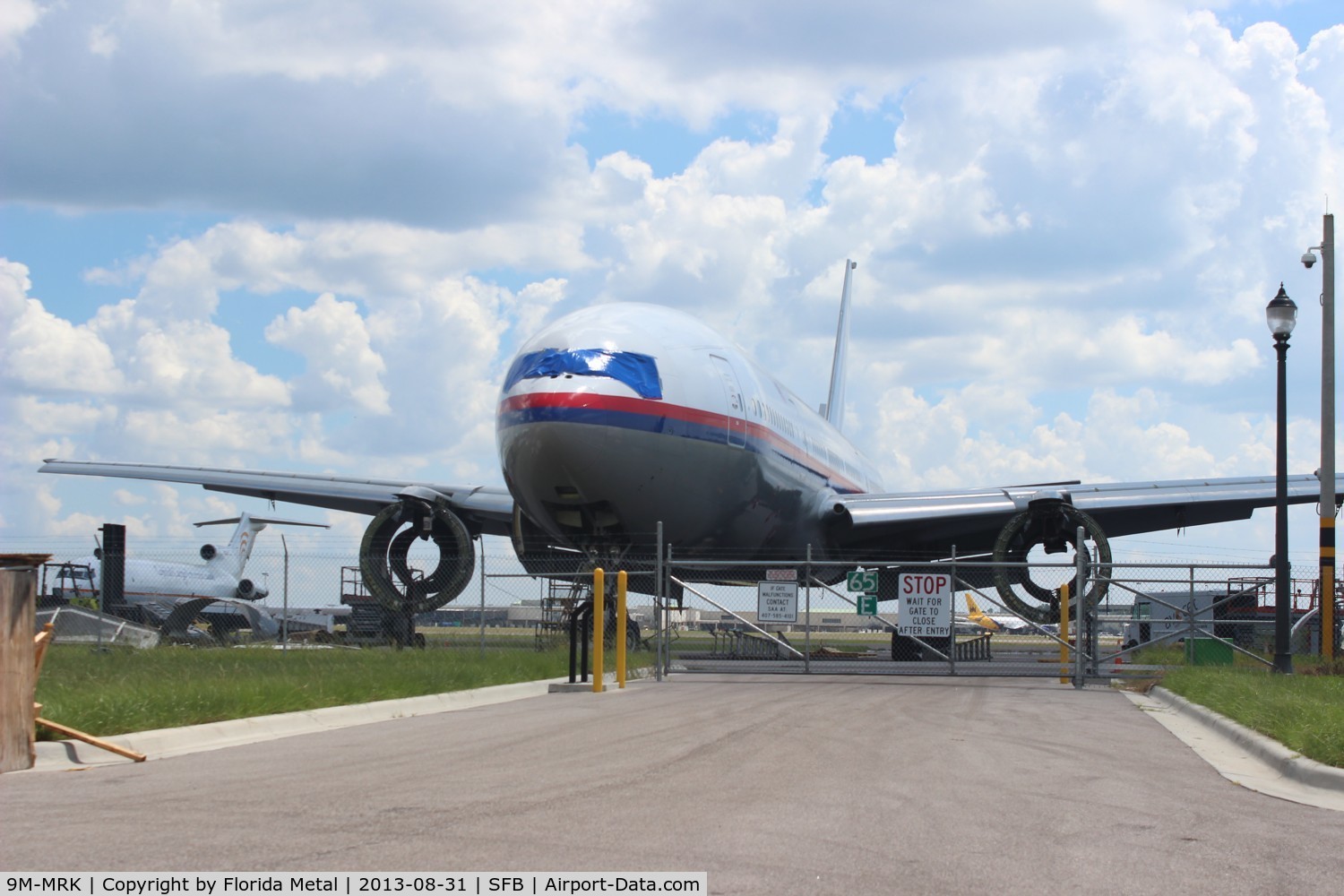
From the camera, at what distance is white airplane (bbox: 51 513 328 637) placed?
1494 inches

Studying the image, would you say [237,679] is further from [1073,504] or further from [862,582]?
[1073,504]

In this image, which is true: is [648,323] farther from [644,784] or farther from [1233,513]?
[644,784]

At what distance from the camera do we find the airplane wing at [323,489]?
79.8 feet

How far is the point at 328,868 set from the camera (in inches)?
193

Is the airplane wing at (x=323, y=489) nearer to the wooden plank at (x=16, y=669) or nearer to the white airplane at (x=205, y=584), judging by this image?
the white airplane at (x=205, y=584)

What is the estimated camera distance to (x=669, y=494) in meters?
20.8

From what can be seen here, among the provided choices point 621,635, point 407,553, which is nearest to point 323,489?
point 407,553

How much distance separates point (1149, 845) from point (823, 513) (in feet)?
66.9

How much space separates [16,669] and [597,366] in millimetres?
12428

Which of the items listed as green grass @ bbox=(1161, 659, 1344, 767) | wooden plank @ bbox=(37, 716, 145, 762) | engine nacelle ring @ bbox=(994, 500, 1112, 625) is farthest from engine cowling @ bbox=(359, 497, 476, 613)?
wooden plank @ bbox=(37, 716, 145, 762)

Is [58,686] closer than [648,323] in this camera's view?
Yes

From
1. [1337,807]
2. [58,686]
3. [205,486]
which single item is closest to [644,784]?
[1337,807]

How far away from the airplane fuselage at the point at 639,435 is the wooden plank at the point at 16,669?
38.0ft

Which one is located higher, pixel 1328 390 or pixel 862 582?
pixel 1328 390
